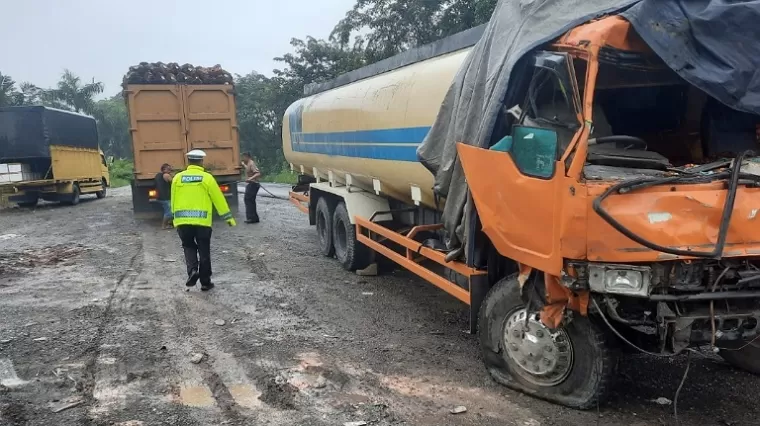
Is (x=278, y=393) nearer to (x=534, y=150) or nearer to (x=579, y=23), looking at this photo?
(x=534, y=150)

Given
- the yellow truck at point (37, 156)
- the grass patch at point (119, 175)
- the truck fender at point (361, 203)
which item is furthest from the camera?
the grass patch at point (119, 175)

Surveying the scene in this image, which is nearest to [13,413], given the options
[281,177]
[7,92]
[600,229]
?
[600,229]

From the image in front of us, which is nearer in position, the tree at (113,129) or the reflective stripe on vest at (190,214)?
the reflective stripe on vest at (190,214)

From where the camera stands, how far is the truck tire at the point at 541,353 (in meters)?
3.91

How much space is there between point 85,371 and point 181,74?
10083mm

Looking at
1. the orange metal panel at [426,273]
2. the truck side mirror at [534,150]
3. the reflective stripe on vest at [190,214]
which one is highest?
the truck side mirror at [534,150]

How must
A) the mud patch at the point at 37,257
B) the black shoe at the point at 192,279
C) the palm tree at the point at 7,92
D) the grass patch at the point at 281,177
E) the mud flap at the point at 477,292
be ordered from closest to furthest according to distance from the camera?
the mud flap at the point at 477,292, the black shoe at the point at 192,279, the mud patch at the point at 37,257, the grass patch at the point at 281,177, the palm tree at the point at 7,92

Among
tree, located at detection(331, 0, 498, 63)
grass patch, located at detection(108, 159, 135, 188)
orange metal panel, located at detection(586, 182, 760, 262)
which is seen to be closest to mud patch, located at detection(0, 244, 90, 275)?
orange metal panel, located at detection(586, 182, 760, 262)

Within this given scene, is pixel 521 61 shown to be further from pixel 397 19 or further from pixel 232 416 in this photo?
pixel 397 19

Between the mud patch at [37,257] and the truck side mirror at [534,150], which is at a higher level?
the truck side mirror at [534,150]

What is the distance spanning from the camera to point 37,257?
989cm

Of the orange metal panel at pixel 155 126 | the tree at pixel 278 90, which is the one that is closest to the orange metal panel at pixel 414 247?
the orange metal panel at pixel 155 126

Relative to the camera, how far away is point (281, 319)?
6.22 meters

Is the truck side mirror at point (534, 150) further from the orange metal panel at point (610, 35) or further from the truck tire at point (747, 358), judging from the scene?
the truck tire at point (747, 358)
